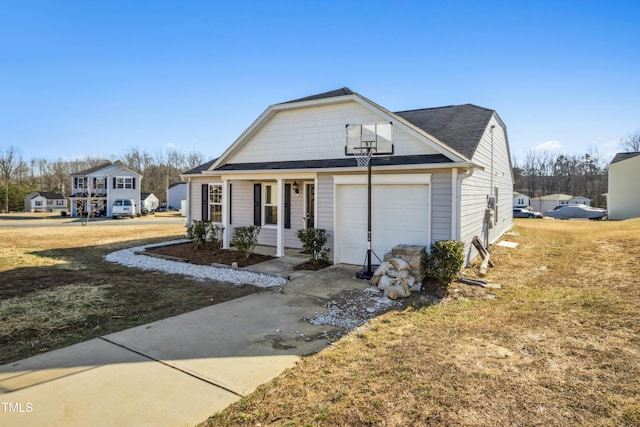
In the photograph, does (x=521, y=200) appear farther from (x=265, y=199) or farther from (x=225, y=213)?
(x=225, y=213)

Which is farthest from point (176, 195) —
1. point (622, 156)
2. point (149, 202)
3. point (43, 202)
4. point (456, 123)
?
point (622, 156)

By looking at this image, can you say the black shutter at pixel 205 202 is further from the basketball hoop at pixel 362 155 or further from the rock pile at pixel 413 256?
the rock pile at pixel 413 256

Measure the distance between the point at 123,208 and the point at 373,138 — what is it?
3733cm

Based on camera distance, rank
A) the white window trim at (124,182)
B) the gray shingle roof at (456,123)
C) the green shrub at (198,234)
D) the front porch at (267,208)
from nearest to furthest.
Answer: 1. the gray shingle roof at (456,123)
2. the front porch at (267,208)
3. the green shrub at (198,234)
4. the white window trim at (124,182)

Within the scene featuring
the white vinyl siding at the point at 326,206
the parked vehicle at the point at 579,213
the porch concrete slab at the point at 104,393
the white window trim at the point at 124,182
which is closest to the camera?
the porch concrete slab at the point at 104,393

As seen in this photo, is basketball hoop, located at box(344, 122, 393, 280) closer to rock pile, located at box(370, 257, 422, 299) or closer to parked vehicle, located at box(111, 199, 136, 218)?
rock pile, located at box(370, 257, 422, 299)

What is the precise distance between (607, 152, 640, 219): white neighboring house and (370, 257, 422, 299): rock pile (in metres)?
28.1

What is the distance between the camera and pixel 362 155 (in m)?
9.56

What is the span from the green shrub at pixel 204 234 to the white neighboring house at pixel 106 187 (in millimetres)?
33372

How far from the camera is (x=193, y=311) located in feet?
20.5

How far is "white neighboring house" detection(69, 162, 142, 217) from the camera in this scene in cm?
4009

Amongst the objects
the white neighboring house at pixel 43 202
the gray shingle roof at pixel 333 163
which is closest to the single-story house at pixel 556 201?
the gray shingle roof at pixel 333 163

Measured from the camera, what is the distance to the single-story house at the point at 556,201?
52209 mm

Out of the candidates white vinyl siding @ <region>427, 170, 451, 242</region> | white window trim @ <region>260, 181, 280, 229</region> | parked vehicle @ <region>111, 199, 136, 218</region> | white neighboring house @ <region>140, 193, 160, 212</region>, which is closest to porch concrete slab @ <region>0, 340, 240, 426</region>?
white vinyl siding @ <region>427, 170, 451, 242</region>
